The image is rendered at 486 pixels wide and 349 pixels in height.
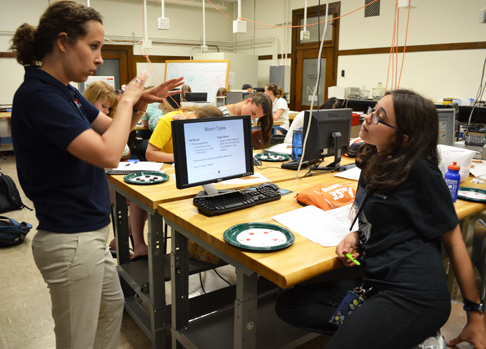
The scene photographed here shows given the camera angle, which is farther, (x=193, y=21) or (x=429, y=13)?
(x=193, y=21)

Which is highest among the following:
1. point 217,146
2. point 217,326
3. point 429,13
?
point 429,13

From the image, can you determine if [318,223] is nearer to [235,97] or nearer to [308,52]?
[235,97]

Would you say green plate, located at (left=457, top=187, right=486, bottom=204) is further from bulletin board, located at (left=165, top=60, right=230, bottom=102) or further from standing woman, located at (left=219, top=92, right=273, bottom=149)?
bulletin board, located at (left=165, top=60, right=230, bottom=102)

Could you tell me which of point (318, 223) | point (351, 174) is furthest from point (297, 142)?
point (318, 223)

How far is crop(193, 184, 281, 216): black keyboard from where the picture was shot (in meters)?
1.59

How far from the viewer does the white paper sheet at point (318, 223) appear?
1.41 metres

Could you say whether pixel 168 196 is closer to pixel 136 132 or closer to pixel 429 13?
pixel 136 132

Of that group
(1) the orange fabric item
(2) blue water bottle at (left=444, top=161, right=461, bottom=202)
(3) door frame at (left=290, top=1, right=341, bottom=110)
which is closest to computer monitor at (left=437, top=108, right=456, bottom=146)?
(2) blue water bottle at (left=444, top=161, right=461, bottom=202)

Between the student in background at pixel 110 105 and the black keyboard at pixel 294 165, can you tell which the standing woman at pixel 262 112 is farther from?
the student in background at pixel 110 105

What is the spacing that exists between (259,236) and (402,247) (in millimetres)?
478

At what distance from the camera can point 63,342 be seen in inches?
49.3

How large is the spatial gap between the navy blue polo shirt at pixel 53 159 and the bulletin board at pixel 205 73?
6.65m

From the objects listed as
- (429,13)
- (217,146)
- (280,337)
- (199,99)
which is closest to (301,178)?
(217,146)

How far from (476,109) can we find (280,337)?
12.5ft
